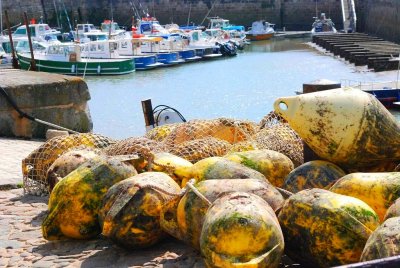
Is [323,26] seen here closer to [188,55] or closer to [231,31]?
[231,31]

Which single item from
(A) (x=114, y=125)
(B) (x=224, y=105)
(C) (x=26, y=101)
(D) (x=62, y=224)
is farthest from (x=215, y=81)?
(D) (x=62, y=224)

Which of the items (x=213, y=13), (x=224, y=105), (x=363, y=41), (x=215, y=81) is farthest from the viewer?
(x=213, y=13)

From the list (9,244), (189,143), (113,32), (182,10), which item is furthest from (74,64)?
(9,244)

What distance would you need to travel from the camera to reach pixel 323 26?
56812mm

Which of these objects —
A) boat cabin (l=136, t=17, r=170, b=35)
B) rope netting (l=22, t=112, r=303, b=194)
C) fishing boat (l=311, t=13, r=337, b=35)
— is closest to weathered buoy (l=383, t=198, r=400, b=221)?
rope netting (l=22, t=112, r=303, b=194)

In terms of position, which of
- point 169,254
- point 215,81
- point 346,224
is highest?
point 346,224

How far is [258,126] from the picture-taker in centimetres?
748

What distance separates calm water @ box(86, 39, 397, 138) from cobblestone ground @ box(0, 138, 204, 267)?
1586 cm

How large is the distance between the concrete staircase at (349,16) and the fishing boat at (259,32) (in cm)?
573

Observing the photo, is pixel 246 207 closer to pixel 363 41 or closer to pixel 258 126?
pixel 258 126

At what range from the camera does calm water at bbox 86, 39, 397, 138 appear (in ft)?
87.8

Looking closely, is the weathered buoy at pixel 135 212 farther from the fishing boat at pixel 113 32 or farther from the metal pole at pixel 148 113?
the fishing boat at pixel 113 32

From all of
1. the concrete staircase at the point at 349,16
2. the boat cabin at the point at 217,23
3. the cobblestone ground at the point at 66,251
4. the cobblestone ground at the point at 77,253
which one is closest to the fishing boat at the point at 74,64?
the boat cabin at the point at 217,23

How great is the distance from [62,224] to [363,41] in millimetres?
44212
